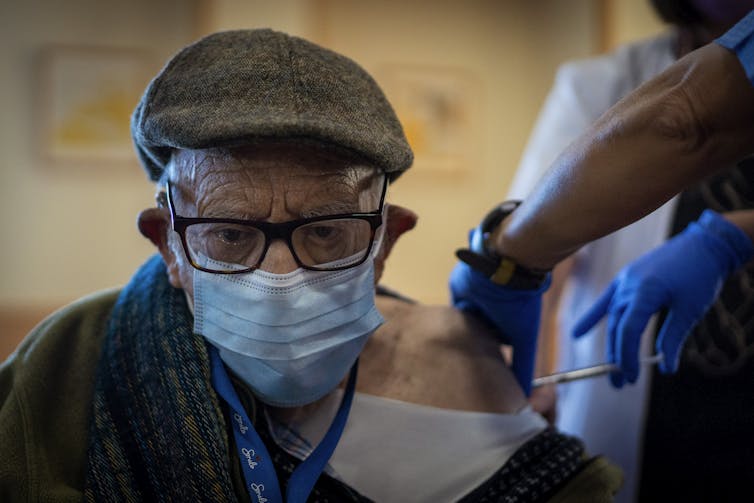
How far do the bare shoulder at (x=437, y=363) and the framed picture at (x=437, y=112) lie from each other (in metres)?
2.60

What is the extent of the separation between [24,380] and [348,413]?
1.55 ft

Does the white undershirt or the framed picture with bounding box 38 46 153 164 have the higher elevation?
the framed picture with bounding box 38 46 153 164

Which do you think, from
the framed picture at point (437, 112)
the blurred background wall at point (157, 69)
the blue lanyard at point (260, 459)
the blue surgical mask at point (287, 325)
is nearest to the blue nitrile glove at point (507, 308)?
the blue surgical mask at point (287, 325)

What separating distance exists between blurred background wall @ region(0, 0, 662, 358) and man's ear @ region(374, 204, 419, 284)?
7.66 ft

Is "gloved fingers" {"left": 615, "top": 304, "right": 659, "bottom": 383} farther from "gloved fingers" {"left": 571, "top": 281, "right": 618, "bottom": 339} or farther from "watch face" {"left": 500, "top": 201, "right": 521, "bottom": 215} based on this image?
"watch face" {"left": 500, "top": 201, "right": 521, "bottom": 215}

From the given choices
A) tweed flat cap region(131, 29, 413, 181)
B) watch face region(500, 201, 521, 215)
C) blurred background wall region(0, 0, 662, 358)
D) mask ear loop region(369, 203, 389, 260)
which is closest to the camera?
tweed flat cap region(131, 29, 413, 181)

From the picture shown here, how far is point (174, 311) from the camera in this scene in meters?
0.95

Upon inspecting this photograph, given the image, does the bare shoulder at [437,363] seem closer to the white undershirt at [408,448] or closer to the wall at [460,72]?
the white undershirt at [408,448]

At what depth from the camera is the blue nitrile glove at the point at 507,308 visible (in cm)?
103

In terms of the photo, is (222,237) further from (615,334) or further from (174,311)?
(615,334)

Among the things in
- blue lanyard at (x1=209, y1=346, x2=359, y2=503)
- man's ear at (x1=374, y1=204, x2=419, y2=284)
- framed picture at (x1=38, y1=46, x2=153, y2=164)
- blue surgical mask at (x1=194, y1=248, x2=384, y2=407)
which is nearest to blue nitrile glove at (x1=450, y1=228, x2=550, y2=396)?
man's ear at (x1=374, y1=204, x2=419, y2=284)

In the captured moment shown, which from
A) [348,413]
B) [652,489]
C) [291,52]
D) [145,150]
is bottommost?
[652,489]

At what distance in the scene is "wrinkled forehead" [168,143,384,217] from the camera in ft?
2.78

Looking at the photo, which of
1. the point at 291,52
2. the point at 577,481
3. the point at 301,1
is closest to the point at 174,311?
the point at 291,52
